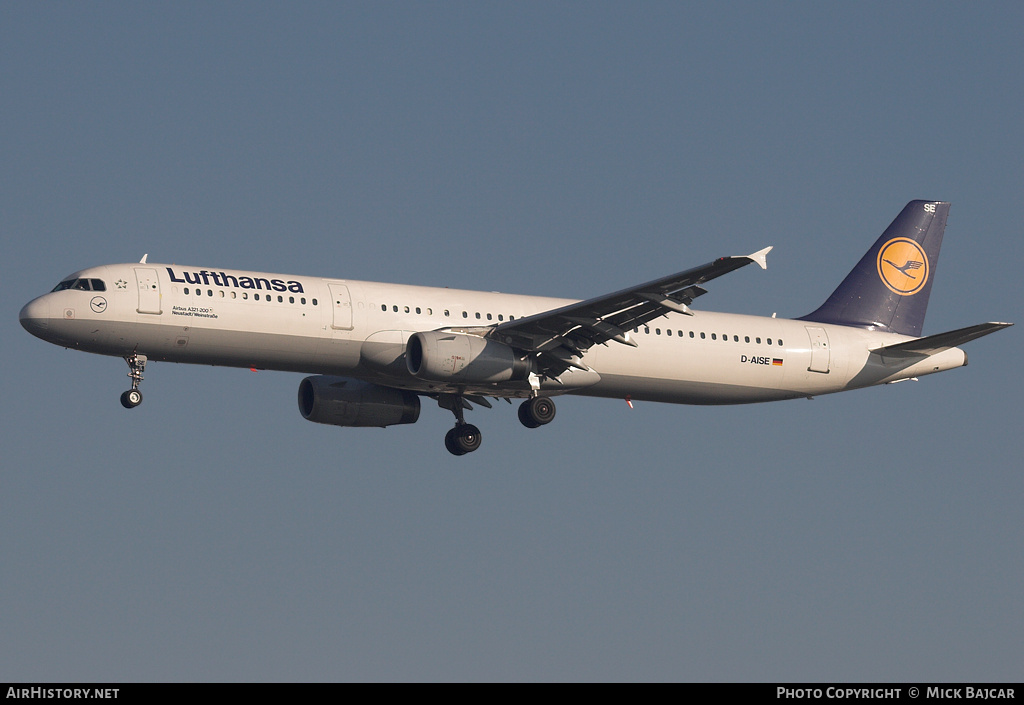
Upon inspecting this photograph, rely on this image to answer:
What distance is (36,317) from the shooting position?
41000 mm

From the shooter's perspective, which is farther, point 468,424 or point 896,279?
point 896,279

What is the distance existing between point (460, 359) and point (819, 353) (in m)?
13.8

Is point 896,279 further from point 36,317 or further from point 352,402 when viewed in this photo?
point 36,317

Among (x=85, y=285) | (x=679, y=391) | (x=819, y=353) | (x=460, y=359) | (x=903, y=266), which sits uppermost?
(x=903, y=266)

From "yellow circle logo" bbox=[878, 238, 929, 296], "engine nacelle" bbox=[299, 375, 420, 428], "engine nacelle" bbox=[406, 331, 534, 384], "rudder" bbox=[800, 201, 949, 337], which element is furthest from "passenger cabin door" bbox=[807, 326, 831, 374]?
"engine nacelle" bbox=[299, 375, 420, 428]

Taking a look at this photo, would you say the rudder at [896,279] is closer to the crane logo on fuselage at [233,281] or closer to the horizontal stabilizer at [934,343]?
the horizontal stabilizer at [934,343]

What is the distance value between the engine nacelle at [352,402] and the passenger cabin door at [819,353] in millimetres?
13568

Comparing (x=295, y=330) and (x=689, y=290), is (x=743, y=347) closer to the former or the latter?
(x=689, y=290)

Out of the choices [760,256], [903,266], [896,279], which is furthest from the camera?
[903,266]

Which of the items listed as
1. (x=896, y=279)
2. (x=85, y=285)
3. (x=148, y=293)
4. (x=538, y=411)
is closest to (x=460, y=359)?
(x=538, y=411)

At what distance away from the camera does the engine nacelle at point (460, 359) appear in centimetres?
4212
